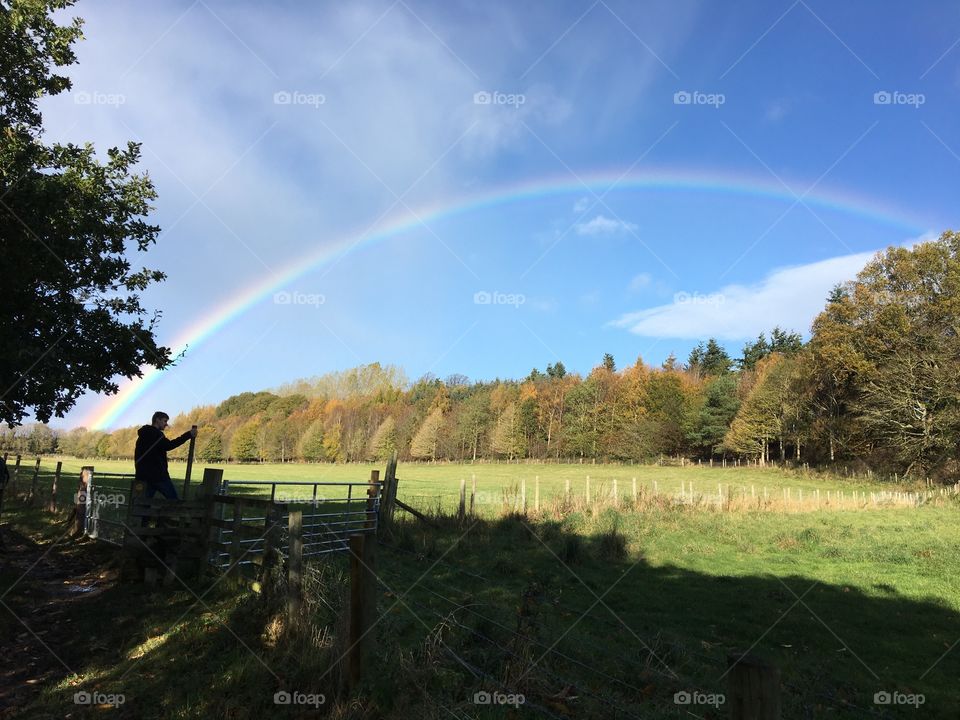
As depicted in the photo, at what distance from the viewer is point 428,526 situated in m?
15.9

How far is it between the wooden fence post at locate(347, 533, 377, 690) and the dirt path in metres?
3.01

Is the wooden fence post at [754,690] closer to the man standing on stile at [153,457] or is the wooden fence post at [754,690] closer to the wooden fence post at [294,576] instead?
the wooden fence post at [294,576]

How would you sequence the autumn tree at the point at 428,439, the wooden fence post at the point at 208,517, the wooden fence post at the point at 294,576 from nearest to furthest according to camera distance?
the wooden fence post at the point at 294,576, the wooden fence post at the point at 208,517, the autumn tree at the point at 428,439

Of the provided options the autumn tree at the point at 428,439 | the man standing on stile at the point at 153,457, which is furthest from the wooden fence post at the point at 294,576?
the autumn tree at the point at 428,439

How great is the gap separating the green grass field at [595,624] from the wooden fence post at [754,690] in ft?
7.14

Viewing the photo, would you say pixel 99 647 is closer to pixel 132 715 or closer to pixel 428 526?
pixel 132 715

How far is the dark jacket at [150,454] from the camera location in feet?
30.9

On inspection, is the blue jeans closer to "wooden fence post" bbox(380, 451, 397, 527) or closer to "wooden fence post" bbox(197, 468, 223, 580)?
"wooden fence post" bbox(197, 468, 223, 580)

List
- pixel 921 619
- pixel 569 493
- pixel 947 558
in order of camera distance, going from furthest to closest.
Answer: pixel 569 493 → pixel 947 558 → pixel 921 619

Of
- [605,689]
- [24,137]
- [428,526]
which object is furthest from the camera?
[428,526]

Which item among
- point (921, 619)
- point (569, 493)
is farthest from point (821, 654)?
point (569, 493)

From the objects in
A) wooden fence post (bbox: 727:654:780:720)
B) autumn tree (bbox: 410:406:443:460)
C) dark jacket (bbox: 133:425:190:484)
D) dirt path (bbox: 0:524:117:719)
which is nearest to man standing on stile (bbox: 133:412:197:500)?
dark jacket (bbox: 133:425:190:484)

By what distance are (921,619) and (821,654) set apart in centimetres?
351

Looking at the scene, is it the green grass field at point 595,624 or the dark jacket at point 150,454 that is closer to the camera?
the green grass field at point 595,624
